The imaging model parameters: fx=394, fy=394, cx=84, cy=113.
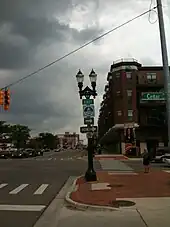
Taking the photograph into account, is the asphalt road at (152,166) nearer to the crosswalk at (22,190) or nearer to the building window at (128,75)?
the crosswalk at (22,190)

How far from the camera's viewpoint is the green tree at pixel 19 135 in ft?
481

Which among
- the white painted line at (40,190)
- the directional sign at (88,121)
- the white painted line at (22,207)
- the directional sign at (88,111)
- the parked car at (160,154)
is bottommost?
the white painted line at (22,207)

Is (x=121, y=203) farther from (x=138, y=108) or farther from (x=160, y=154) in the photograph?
(x=138, y=108)

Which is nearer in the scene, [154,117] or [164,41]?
[164,41]

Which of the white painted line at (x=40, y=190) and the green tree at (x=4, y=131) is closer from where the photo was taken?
the white painted line at (x=40, y=190)

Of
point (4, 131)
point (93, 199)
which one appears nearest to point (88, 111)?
point (93, 199)

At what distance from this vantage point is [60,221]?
9.74 metres

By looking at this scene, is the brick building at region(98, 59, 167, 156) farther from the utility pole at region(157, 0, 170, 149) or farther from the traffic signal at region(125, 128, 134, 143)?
the utility pole at region(157, 0, 170, 149)

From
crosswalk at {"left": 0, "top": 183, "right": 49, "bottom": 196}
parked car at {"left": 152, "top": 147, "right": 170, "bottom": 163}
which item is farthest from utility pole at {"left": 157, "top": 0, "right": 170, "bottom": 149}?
parked car at {"left": 152, "top": 147, "right": 170, "bottom": 163}

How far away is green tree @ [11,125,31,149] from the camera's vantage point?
147 m

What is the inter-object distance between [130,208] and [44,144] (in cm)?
18977

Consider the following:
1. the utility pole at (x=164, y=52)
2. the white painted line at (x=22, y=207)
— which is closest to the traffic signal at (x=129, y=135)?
the utility pole at (x=164, y=52)

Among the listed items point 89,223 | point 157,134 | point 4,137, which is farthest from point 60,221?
point 4,137

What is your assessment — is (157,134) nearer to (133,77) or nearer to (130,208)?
(133,77)
